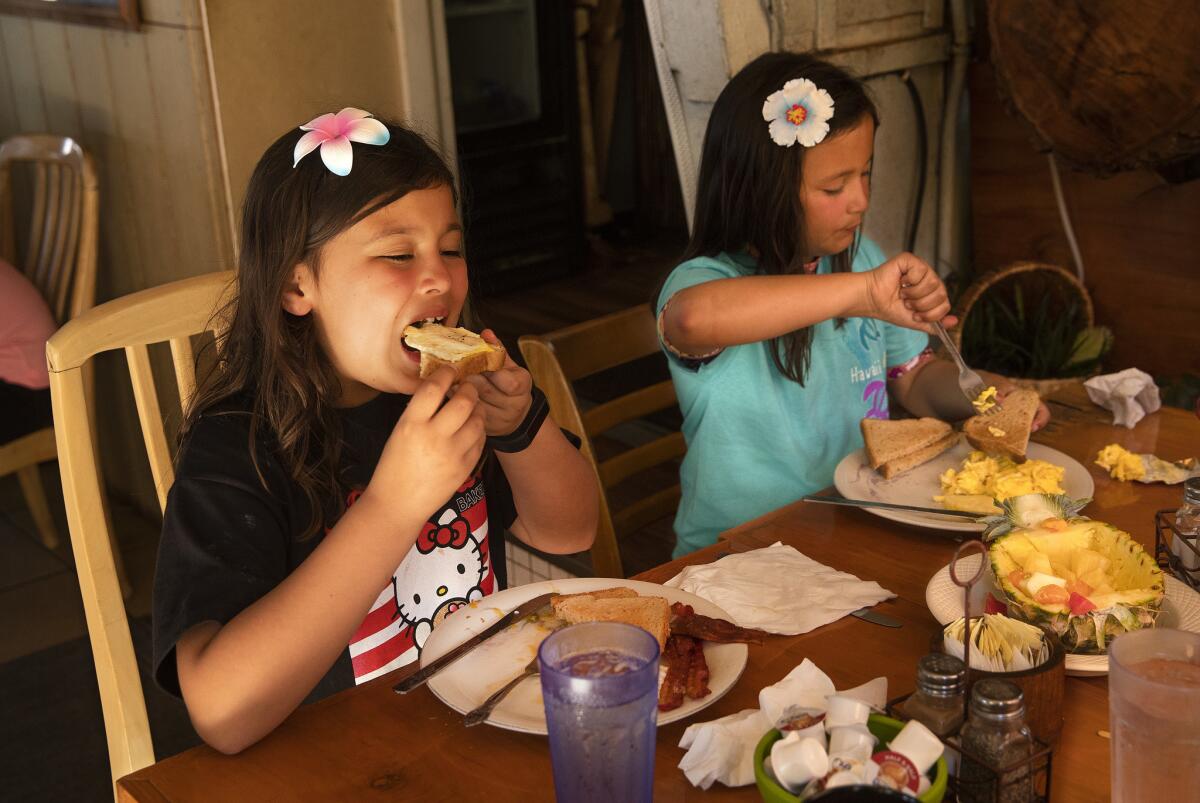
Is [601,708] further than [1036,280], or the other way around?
[1036,280]

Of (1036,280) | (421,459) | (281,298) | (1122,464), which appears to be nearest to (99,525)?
(281,298)

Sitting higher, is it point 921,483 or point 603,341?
point 603,341

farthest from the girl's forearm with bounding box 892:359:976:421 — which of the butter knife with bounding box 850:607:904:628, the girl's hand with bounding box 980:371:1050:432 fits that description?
the butter knife with bounding box 850:607:904:628

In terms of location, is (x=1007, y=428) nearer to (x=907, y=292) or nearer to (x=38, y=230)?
(x=907, y=292)

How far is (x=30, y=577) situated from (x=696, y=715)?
2.76m

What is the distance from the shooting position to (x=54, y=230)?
10.0 feet

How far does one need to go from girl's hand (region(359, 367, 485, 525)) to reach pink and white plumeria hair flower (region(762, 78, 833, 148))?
35.5 inches

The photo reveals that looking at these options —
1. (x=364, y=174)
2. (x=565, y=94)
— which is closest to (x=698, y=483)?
(x=364, y=174)

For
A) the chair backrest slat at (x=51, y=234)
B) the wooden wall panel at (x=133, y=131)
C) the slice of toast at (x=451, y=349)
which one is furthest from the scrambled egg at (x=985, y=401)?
the chair backrest slat at (x=51, y=234)

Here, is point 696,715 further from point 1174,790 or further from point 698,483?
point 698,483

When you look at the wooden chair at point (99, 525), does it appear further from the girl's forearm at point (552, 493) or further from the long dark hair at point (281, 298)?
the girl's forearm at point (552, 493)

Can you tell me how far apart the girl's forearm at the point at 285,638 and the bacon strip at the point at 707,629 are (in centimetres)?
27

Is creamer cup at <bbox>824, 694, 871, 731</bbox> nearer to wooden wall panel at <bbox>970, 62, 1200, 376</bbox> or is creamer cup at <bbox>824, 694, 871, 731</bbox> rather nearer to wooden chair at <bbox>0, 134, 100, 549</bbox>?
wooden wall panel at <bbox>970, 62, 1200, 376</bbox>

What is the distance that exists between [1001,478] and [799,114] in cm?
66
